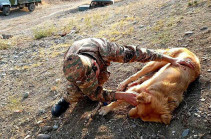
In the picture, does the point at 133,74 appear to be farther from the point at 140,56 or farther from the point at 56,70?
the point at 56,70

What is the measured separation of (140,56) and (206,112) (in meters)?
1.11

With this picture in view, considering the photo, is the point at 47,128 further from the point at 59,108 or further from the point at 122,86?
the point at 122,86

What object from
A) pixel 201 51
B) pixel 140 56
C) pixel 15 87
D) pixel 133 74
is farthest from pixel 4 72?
pixel 201 51

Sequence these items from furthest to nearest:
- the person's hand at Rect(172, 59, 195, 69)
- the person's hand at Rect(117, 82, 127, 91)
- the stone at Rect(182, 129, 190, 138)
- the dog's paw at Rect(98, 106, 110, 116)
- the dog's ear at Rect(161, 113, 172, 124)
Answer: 1. the person's hand at Rect(117, 82, 127, 91)
2. the person's hand at Rect(172, 59, 195, 69)
3. the dog's paw at Rect(98, 106, 110, 116)
4. the dog's ear at Rect(161, 113, 172, 124)
5. the stone at Rect(182, 129, 190, 138)

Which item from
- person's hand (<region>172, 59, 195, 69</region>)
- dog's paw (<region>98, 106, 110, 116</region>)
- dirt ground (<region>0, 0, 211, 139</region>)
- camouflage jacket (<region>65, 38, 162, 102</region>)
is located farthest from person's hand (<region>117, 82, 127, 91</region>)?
person's hand (<region>172, 59, 195, 69</region>)

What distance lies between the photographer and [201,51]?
4.14 m

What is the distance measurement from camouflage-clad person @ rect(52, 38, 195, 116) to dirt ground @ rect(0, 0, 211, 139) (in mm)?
416

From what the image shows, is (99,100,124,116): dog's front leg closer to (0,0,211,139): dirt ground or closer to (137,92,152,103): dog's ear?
(0,0,211,139): dirt ground

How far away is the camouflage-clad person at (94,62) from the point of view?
8.35 ft

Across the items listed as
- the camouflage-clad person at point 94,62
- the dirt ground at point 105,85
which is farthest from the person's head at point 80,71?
the dirt ground at point 105,85

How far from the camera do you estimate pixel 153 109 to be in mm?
2863

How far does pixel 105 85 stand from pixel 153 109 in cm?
146

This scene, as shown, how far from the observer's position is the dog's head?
282cm

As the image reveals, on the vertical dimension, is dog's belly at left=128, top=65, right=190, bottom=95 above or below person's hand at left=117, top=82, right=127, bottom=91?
above
